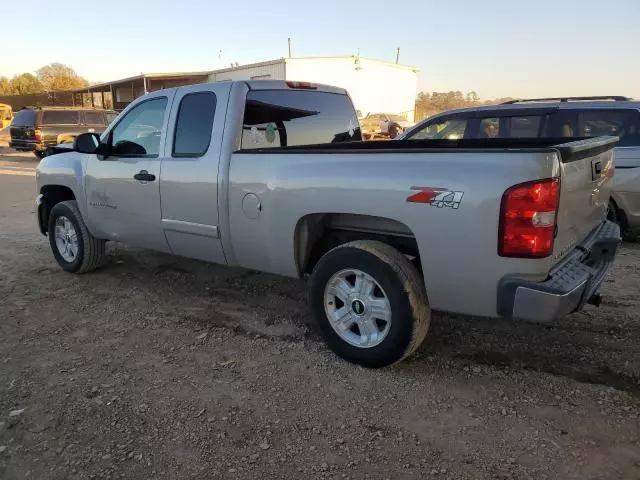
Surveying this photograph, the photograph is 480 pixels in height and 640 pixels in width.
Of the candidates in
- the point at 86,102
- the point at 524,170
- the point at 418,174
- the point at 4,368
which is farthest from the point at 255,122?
the point at 86,102

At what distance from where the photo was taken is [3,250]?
22.4ft

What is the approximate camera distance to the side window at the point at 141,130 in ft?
15.4

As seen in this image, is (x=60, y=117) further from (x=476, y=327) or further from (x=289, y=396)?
(x=289, y=396)

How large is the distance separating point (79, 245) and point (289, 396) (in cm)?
342

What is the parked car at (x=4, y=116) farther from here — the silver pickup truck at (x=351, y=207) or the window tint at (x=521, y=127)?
the window tint at (x=521, y=127)

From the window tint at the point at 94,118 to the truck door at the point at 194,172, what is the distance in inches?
725

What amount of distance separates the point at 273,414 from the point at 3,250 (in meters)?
5.48

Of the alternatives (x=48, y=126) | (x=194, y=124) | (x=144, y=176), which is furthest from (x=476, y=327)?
(x=48, y=126)

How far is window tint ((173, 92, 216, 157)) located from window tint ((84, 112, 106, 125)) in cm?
1852

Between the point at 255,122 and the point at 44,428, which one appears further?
the point at 255,122

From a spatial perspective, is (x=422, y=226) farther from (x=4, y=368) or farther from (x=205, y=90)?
(x=4, y=368)

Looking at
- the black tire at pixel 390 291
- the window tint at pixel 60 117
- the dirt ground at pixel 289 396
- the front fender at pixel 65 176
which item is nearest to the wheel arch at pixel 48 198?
the front fender at pixel 65 176

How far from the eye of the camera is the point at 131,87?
3856 centimetres

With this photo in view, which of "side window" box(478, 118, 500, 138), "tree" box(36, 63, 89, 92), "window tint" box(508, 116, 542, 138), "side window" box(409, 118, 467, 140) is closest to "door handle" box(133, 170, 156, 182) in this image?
"side window" box(409, 118, 467, 140)
